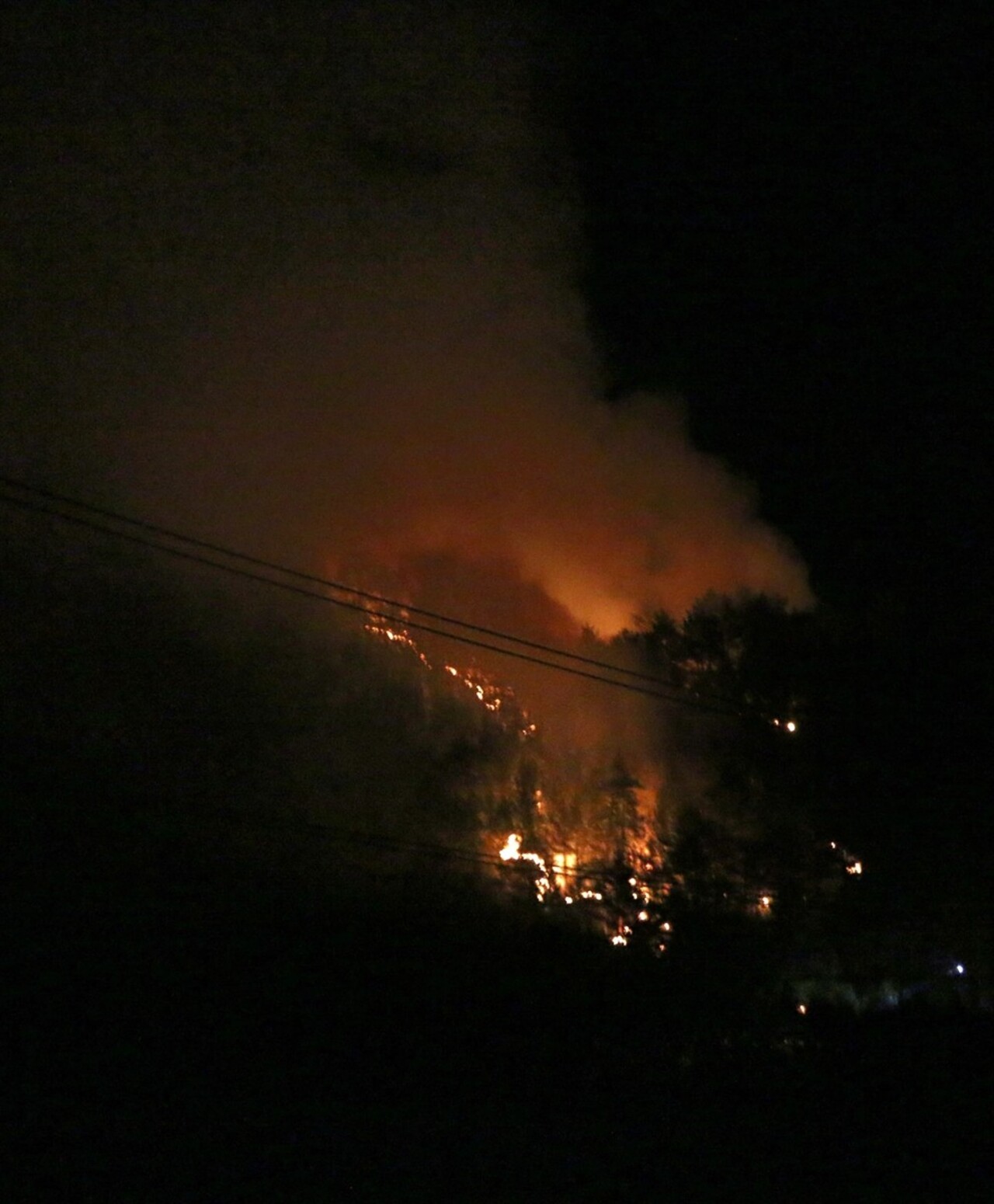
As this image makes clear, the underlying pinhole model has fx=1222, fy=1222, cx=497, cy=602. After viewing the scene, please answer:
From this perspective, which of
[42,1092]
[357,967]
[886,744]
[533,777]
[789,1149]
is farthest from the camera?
[533,777]

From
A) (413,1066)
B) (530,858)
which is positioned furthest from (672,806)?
(413,1066)

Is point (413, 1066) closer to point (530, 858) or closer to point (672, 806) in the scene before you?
point (530, 858)

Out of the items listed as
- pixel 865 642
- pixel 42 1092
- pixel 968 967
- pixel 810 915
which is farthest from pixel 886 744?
pixel 42 1092

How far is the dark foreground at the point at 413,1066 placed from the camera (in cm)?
1170

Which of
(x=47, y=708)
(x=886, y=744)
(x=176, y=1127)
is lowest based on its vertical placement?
(x=176, y=1127)

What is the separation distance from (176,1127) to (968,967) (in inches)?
556

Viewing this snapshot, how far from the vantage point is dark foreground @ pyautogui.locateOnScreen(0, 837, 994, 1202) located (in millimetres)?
11703

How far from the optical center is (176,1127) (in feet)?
39.1

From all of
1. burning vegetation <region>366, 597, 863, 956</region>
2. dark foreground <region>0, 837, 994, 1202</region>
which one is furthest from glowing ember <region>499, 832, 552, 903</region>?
dark foreground <region>0, 837, 994, 1202</region>

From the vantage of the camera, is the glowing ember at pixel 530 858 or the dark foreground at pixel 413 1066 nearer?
the dark foreground at pixel 413 1066

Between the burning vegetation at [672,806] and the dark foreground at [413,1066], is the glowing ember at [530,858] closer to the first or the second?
the burning vegetation at [672,806]

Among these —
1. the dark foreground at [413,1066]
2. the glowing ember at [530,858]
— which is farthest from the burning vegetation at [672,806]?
the dark foreground at [413,1066]

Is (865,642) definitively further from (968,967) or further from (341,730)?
(341,730)

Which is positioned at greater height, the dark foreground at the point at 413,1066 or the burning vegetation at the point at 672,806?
the burning vegetation at the point at 672,806
